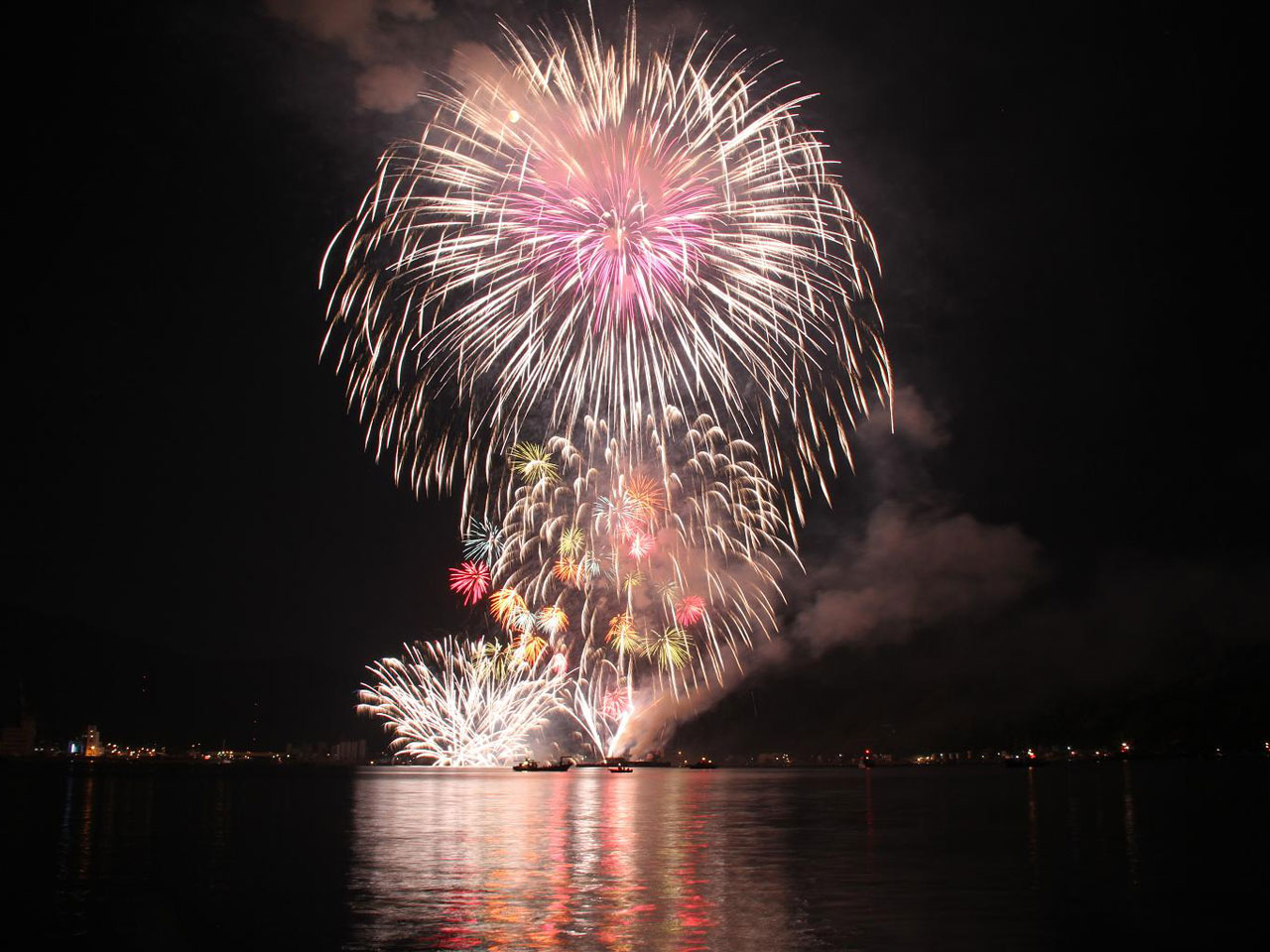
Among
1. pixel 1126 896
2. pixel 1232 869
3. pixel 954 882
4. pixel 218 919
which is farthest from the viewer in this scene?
pixel 1232 869

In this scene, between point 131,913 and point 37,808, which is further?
point 37,808

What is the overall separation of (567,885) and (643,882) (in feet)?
5.19

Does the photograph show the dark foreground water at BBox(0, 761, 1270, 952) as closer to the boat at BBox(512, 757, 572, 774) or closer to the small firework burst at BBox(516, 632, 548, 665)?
the small firework burst at BBox(516, 632, 548, 665)

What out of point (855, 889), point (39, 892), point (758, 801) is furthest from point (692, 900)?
point (758, 801)

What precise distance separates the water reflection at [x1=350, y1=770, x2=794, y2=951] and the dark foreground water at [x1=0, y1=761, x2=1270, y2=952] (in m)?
0.09

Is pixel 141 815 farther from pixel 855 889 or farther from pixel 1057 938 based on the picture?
pixel 1057 938

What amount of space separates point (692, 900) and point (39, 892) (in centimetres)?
1285

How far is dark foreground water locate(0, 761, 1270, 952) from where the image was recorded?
1664 centimetres

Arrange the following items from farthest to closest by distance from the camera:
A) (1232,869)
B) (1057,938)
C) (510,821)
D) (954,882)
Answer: (510,821), (1232,869), (954,882), (1057,938)

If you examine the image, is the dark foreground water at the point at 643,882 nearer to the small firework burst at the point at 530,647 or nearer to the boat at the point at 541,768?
the small firework burst at the point at 530,647

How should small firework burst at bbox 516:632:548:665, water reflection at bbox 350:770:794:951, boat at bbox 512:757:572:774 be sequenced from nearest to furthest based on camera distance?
1. water reflection at bbox 350:770:794:951
2. small firework burst at bbox 516:632:548:665
3. boat at bbox 512:757:572:774

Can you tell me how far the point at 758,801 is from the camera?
65375 millimetres

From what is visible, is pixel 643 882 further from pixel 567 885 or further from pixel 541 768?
pixel 541 768

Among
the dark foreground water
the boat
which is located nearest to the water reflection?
the dark foreground water
